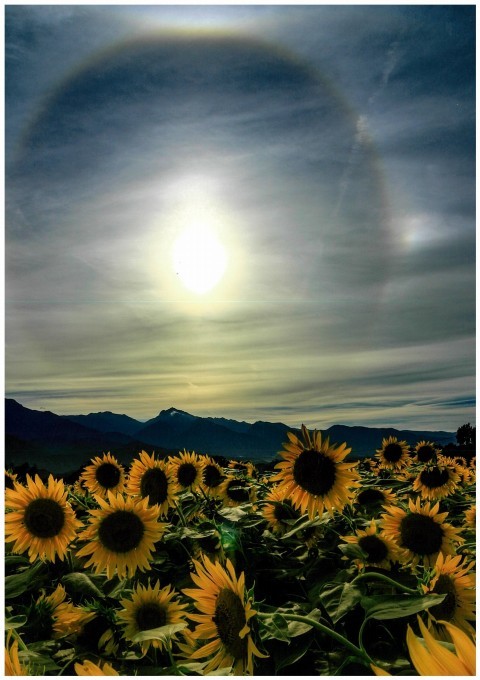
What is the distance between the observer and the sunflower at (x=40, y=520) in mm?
2820

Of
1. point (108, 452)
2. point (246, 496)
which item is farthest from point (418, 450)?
point (108, 452)

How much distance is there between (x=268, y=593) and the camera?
2.22m

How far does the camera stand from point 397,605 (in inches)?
48.9

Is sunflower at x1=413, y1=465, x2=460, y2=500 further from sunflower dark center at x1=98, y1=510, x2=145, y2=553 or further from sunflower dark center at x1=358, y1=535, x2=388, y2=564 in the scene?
sunflower dark center at x1=98, y1=510, x2=145, y2=553

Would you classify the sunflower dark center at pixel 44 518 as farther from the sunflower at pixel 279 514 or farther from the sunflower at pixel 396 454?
the sunflower at pixel 396 454

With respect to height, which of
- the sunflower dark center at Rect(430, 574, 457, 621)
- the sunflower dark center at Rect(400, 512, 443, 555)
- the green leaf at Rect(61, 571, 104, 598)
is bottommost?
the green leaf at Rect(61, 571, 104, 598)

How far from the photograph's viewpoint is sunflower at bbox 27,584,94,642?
2031mm

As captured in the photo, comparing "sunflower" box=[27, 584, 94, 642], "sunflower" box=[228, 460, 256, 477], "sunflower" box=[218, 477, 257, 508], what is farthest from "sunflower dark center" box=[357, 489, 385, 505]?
"sunflower" box=[228, 460, 256, 477]

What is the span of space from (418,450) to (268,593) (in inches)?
154

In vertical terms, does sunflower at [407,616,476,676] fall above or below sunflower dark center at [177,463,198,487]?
above

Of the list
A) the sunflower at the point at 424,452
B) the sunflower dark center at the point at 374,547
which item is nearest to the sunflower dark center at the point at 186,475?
the sunflower dark center at the point at 374,547

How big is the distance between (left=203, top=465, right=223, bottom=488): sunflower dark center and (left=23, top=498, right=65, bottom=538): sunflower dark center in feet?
4.20

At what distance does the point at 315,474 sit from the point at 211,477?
1471 mm

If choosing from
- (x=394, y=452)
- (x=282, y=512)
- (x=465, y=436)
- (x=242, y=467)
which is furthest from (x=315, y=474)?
(x=465, y=436)
